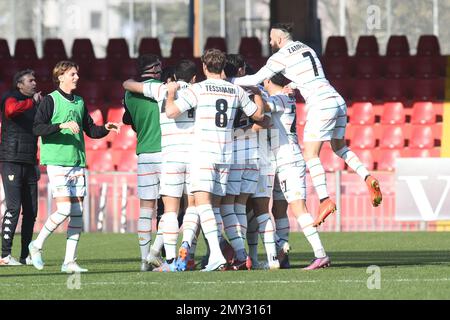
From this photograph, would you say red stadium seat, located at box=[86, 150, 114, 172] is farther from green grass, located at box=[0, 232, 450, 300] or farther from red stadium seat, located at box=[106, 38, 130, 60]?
green grass, located at box=[0, 232, 450, 300]

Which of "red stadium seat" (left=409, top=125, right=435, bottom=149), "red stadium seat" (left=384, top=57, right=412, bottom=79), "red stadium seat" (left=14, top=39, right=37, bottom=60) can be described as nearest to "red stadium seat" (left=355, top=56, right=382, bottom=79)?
"red stadium seat" (left=384, top=57, right=412, bottom=79)

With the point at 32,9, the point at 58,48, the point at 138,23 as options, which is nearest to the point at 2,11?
the point at 32,9

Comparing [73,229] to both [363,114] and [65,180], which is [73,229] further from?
[363,114]

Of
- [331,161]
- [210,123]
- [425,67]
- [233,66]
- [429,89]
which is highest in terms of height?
[425,67]

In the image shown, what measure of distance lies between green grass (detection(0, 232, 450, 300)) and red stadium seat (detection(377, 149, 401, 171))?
7.74 metres

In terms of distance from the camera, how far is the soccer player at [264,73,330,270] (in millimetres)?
11672

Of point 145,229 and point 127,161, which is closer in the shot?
point 145,229

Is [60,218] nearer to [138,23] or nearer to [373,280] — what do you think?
[373,280]

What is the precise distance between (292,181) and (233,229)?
0.72m

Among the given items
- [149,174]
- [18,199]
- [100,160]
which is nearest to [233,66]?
[149,174]

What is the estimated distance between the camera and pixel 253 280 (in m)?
10.5

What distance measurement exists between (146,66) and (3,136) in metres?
2.49

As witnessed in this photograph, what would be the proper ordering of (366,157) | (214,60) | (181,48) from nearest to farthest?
(214,60)
(366,157)
(181,48)

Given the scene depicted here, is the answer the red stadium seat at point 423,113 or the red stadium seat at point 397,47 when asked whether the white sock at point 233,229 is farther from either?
the red stadium seat at point 397,47
